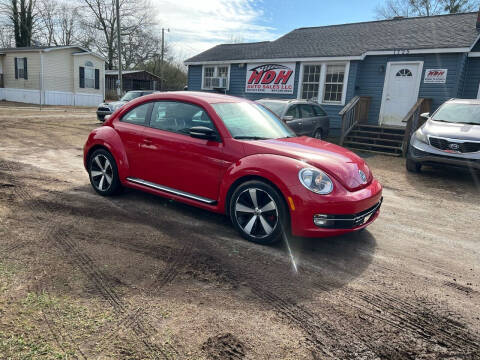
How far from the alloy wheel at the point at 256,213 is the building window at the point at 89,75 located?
101ft

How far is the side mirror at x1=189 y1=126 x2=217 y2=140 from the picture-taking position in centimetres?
400

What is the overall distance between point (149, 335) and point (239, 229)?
1767 millimetres

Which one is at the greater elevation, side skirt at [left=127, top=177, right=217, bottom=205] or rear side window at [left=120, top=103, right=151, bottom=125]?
rear side window at [left=120, top=103, right=151, bottom=125]

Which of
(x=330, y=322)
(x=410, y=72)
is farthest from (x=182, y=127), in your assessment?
(x=410, y=72)

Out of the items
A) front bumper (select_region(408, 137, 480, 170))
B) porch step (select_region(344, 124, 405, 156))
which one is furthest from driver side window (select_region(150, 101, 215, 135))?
porch step (select_region(344, 124, 405, 156))

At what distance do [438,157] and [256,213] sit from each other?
560 cm

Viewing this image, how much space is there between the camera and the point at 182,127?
14.5ft

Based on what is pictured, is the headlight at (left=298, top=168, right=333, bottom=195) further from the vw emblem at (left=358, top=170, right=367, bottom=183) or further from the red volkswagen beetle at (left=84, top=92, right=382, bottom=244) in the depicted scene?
the vw emblem at (left=358, top=170, right=367, bottom=183)

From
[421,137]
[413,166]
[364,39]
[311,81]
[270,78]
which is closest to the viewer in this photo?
[421,137]

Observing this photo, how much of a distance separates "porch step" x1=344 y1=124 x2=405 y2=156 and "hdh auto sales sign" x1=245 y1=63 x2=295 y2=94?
165 inches

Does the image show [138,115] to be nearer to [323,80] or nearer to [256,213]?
[256,213]

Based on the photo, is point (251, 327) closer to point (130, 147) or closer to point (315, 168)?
point (315, 168)

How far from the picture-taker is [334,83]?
48.7 ft

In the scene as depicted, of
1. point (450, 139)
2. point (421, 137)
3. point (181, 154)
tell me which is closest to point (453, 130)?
point (450, 139)
